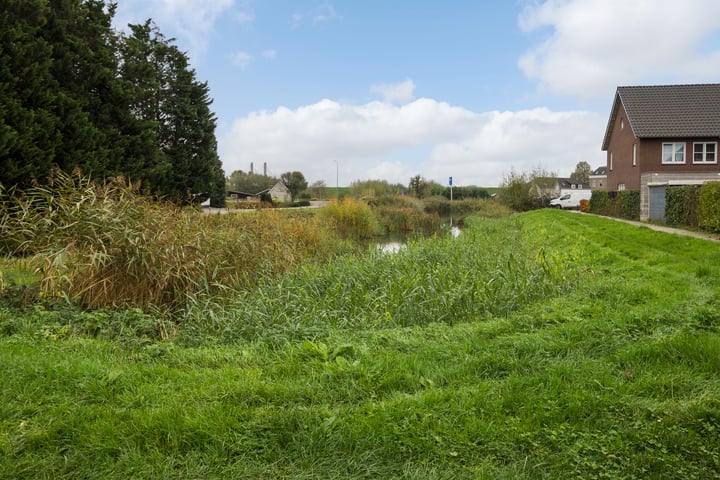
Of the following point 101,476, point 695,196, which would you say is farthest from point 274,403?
point 695,196

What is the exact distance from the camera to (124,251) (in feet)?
20.3

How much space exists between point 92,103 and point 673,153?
1092 inches

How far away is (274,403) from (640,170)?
29043 millimetres

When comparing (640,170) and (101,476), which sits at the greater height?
(640,170)

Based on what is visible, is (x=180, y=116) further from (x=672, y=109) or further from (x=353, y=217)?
(x=672, y=109)

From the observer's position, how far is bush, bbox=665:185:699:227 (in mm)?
14755

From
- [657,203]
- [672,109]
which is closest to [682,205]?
[657,203]

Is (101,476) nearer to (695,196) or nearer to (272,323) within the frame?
(272,323)

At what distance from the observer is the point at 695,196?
14.6m

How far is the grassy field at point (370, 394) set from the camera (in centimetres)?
250

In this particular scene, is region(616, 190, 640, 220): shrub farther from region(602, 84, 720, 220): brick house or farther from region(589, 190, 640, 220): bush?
region(602, 84, 720, 220): brick house

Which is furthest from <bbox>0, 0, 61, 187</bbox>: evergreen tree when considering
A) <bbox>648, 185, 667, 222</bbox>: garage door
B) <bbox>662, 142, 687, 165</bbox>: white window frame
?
<bbox>662, 142, 687, 165</bbox>: white window frame

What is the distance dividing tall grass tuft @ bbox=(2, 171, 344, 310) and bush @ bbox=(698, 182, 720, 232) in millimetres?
11322

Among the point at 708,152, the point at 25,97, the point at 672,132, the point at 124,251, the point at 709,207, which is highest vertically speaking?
the point at 672,132
